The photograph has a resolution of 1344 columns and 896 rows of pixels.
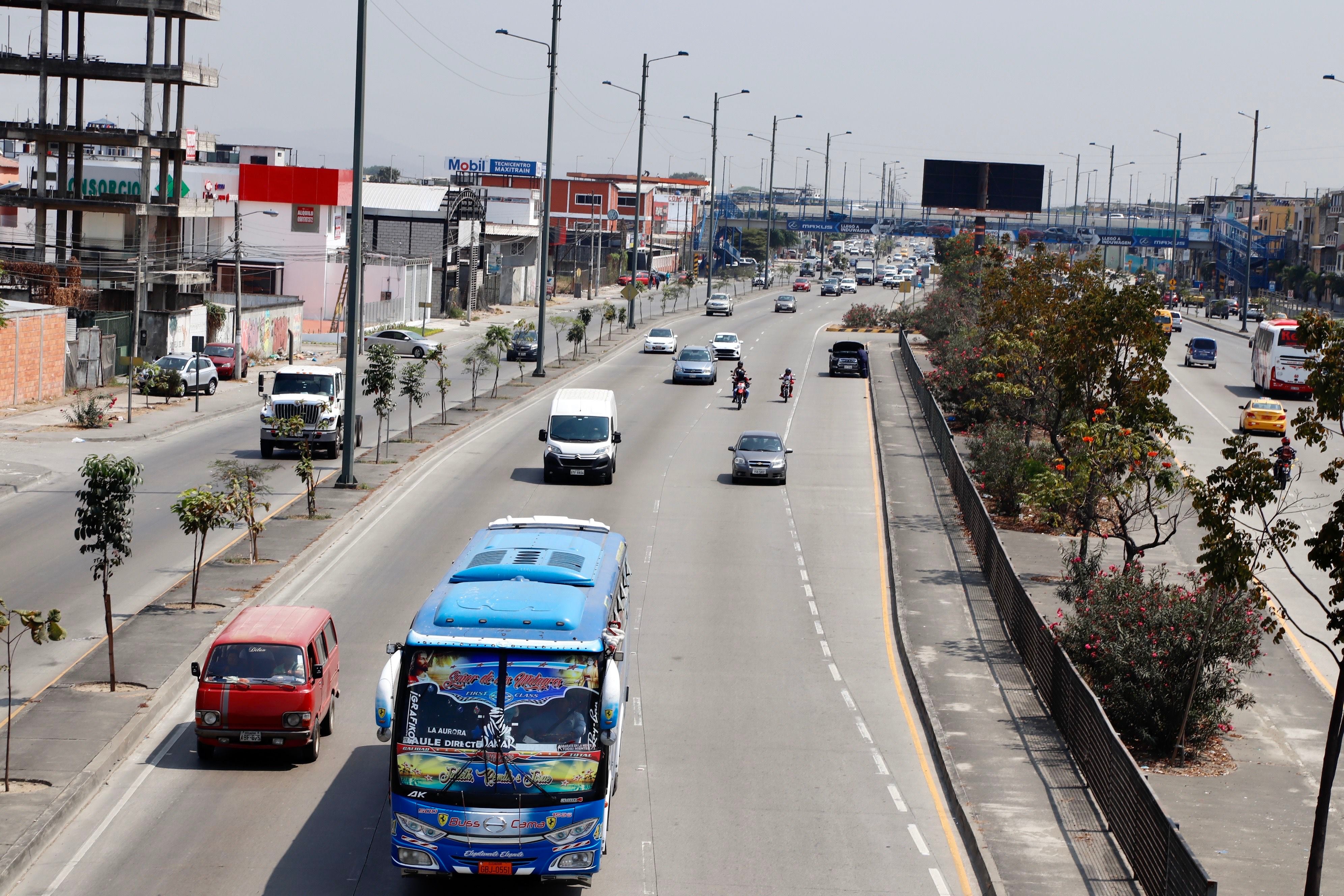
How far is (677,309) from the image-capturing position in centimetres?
10488

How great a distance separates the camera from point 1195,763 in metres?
19.2

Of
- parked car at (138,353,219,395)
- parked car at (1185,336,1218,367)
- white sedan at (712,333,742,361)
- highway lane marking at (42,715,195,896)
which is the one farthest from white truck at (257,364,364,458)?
parked car at (1185,336,1218,367)

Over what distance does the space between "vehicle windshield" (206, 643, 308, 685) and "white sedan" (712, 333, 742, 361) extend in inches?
2020

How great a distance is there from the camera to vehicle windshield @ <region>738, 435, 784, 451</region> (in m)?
37.5

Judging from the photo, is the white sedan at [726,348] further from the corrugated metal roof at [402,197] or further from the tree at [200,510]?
the tree at [200,510]

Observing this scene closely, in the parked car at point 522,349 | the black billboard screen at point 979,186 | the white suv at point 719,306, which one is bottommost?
the parked car at point 522,349

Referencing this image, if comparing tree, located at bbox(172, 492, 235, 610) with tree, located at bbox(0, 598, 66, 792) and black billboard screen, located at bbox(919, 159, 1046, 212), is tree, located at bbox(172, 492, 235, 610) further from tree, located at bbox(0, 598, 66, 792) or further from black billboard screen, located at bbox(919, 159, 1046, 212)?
black billboard screen, located at bbox(919, 159, 1046, 212)

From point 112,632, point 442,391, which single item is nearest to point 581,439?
point 442,391

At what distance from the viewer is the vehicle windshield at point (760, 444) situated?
3747 centimetres

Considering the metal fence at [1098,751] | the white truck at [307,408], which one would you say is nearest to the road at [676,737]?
the metal fence at [1098,751]

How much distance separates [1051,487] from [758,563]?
→ 6095 mm

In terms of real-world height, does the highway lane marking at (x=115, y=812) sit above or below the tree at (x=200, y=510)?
below

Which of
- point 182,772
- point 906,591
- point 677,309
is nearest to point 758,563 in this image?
point 906,591

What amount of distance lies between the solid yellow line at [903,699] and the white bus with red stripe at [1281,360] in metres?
28.7
